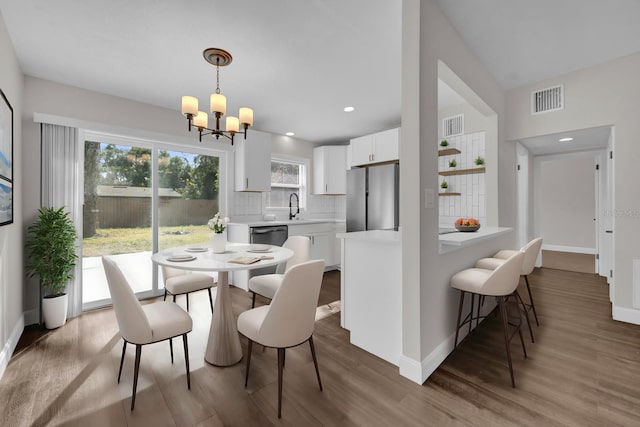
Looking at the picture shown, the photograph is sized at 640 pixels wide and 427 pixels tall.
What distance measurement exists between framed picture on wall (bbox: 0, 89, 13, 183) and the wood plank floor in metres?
1.43

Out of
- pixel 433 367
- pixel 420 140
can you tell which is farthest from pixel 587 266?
pixel 420 140

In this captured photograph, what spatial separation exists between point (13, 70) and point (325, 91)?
281 cm

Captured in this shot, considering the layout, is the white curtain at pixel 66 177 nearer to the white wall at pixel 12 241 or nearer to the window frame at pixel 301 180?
the white wall at pixel 12 241

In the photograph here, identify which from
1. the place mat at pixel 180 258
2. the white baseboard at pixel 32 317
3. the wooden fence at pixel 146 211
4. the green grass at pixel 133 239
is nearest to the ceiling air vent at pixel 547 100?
the place mat at pixel 180 258

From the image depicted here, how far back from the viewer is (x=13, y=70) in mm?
2391

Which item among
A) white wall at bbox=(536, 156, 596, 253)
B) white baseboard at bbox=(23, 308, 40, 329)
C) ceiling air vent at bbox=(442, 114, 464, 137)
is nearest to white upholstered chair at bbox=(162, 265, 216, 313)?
white baseboard at bbox=(23, 308, 40, 329)

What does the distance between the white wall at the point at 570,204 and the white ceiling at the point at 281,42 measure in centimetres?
476

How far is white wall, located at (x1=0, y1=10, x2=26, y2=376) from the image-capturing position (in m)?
2.06

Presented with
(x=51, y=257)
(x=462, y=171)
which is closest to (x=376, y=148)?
(x=462, y=171)

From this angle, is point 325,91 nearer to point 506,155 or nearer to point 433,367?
point 506,155

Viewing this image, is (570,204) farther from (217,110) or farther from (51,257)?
(51,257)

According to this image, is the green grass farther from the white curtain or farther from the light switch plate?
the light switch plate

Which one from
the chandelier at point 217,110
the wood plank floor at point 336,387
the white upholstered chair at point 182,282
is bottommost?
the wood plank floor at point 336,387

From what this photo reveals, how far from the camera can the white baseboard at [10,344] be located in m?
1.98
